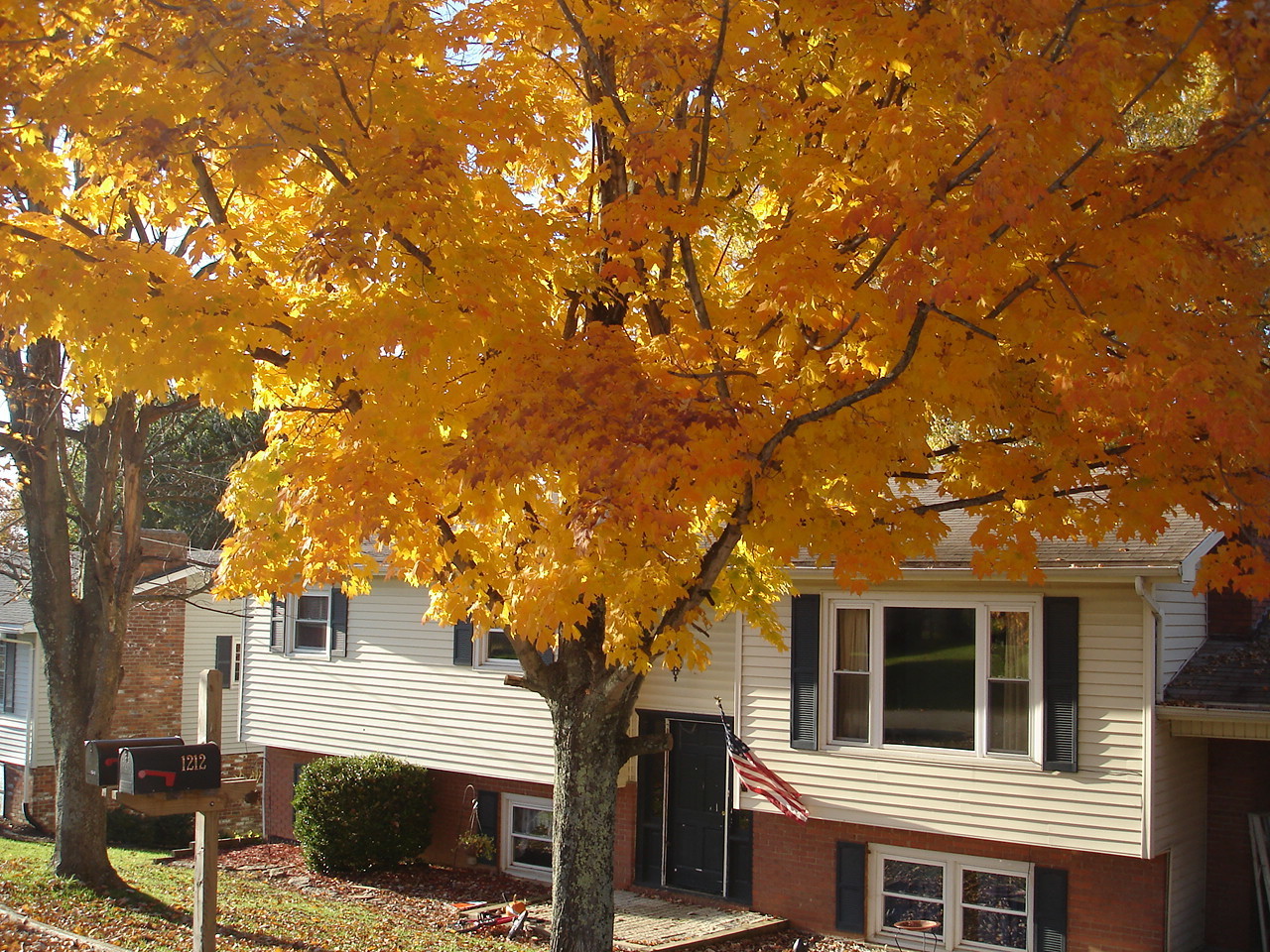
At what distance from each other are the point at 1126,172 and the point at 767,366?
2552mm

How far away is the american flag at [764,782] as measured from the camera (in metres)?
13.3

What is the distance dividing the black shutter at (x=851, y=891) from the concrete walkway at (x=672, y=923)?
2.52 feet

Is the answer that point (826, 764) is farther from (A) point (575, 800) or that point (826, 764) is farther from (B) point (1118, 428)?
(B) point (1118, 428)

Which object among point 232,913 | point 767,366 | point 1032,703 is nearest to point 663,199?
point 767,366

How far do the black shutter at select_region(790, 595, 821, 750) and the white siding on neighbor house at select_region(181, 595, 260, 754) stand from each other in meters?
16.5

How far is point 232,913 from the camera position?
1343 cm

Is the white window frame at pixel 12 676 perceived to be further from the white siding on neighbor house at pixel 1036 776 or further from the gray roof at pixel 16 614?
the white siding on neighbor house at pixel 1036 776

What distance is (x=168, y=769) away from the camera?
26.3 feet

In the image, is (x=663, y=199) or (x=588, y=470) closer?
(x=588, y=470)

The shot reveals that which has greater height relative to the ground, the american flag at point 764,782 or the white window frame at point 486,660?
the white window frame at point 486,660

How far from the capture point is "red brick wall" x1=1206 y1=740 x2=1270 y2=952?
13.2 m

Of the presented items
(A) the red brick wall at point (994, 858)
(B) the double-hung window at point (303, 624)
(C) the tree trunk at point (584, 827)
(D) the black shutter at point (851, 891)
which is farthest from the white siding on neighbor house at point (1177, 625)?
(B) the double-hung window at point (303, 624)

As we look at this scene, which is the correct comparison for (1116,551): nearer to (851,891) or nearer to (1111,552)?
(1111,552)

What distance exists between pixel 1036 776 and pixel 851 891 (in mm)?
2795
